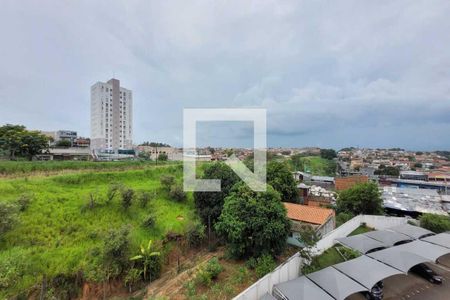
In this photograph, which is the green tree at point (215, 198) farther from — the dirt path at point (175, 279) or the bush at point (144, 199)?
the bush at point (144, 199)

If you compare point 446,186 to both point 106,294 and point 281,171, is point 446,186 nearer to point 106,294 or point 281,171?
point 281,171

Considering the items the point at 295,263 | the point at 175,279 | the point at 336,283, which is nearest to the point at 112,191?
the point at 175,279

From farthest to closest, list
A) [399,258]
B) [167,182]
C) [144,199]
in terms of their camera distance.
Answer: [167,182] → [144,199] → [399,258]

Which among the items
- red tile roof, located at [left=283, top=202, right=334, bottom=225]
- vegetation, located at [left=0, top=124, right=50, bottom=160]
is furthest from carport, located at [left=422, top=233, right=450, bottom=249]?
vegetation, located at [left=0, top=124, right=50, bottom=160]

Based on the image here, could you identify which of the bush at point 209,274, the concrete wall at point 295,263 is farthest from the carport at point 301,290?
the bush at point 209,274

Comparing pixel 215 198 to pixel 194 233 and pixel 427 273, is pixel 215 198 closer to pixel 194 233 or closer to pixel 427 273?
pixel 194 233

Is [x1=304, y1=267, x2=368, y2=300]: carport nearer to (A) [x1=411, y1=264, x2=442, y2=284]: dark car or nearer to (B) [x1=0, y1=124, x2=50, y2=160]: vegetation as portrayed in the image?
(A) [x1=411, y1=264, x2=442, y2=284]: dark car
